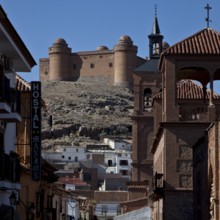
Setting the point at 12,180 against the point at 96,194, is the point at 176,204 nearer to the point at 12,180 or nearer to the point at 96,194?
the point at 12,180

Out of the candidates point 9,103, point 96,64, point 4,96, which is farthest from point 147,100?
point 96,64

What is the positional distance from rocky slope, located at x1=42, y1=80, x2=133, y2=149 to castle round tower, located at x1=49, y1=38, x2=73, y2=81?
1629 millimetres

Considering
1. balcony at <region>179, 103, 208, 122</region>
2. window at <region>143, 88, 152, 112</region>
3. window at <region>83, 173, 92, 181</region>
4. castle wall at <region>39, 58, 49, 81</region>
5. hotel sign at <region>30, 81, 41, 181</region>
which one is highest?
castle wall at <region>39, 58, 49, 81</region>

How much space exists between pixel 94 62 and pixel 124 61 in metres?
8.67

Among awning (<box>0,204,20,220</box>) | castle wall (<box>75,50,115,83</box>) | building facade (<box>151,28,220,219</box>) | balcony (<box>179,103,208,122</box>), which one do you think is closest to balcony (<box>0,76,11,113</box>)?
awning (<box>0,204,20,220</box>)

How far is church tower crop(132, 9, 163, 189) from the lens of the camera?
6700 cm

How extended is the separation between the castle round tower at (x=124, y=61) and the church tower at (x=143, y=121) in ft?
342

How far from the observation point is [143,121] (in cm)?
6812

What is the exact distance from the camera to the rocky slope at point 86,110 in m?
171

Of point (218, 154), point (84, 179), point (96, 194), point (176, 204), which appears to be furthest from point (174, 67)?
point (84, 179)

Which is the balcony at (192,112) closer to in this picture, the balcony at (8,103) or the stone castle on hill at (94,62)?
the balcony at (8,103)

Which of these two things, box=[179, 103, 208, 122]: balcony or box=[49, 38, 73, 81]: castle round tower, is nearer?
box=[179, 103, 208, 122]: balcony

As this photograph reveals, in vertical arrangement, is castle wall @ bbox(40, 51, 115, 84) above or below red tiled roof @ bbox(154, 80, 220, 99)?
above

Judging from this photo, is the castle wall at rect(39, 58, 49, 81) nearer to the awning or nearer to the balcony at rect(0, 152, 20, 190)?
the balcony at rect(0, 152, 20, 190)
